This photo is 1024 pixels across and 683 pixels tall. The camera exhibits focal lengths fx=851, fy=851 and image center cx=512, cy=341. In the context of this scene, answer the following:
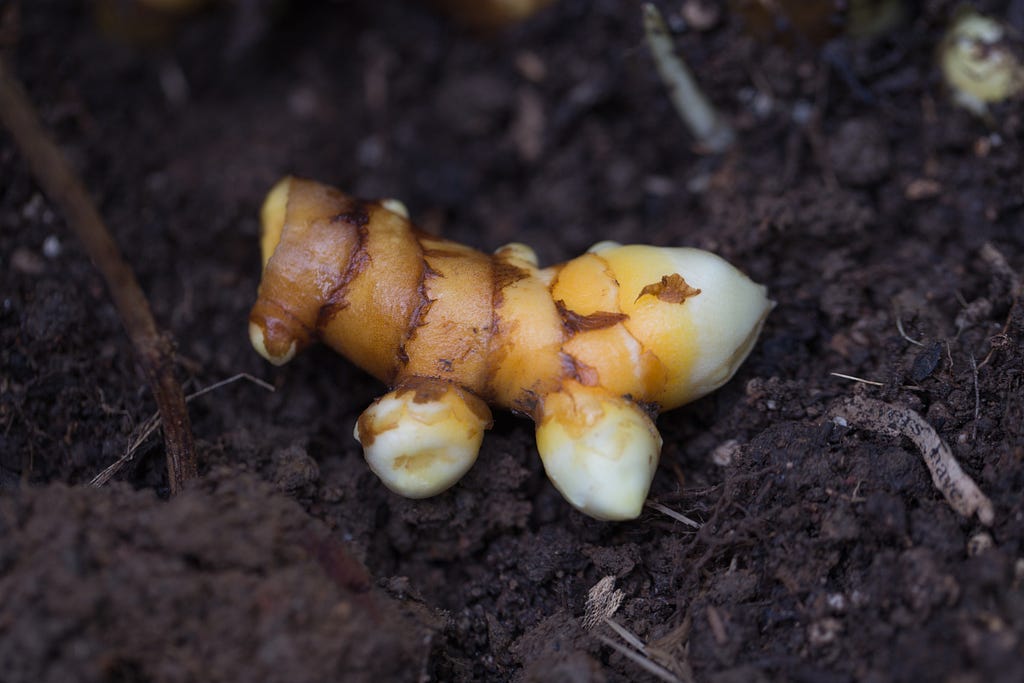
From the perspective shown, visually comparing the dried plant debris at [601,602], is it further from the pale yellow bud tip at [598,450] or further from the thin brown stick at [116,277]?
the thin brown stick at [116,277]

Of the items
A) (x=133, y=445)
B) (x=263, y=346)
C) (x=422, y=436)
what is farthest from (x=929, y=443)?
(x=133, y=445)

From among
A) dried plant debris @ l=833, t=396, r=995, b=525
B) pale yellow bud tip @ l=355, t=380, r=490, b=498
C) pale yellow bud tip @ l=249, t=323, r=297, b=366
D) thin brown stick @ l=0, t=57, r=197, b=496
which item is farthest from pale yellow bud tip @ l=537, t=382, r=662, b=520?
thin brown stick @ l=0, t=57, r=197, b=496

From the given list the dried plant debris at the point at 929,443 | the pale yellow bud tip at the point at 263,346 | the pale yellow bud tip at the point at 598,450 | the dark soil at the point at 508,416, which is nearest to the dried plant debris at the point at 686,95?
the dark soil at the point at 508,416

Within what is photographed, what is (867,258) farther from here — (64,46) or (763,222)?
(64,46)

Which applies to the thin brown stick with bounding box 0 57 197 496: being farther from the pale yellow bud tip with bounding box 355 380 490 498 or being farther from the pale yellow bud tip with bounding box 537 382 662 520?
the pale yellow bud tip with bounding box 537 382 662 520

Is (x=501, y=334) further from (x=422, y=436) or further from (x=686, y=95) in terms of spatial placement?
(x=686, y=95)
